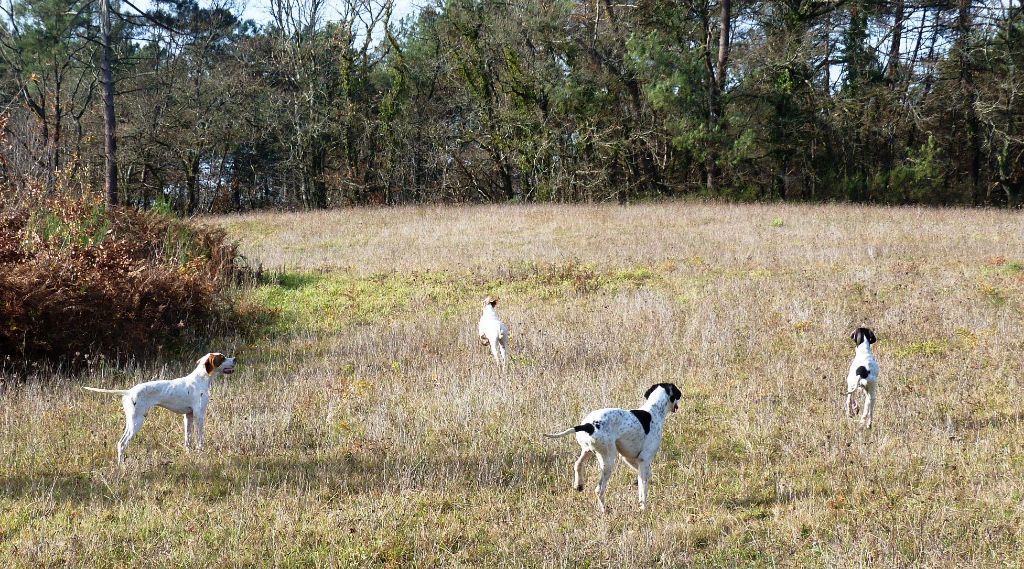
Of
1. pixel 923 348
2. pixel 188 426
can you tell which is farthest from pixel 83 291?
pixel 923 348

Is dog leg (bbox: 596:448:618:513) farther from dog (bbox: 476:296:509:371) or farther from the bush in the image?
the bush

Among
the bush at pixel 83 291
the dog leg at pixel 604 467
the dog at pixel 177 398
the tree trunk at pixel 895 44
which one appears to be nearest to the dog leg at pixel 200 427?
the dog at pixel 177 398

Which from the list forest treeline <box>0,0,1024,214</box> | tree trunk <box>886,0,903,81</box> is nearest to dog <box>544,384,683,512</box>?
forest treeline <box>0,0,1024,214</box>

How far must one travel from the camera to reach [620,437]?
456 centimetres

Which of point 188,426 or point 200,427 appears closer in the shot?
point 200,427

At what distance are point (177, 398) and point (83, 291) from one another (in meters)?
3.96

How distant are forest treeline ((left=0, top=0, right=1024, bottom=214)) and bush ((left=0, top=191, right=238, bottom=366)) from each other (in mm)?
17964

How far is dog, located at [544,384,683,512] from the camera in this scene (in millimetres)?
4465

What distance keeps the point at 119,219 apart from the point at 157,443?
719 centimetres

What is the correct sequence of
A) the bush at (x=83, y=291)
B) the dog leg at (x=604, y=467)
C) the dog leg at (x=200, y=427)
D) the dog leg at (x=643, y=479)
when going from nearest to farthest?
the dog leg at (x=604, y=467) < the dog leg at (x=643, y=479) < the dog leg at (x=200, y=427) < the bush at (x=83, y=291)

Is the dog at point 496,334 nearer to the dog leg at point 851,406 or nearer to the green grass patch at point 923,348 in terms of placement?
the dog leg at point 851,406

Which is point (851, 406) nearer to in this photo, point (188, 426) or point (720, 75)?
point (188, 426)

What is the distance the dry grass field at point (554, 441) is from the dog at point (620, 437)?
0.25 m

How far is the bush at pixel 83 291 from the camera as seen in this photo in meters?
8.41
